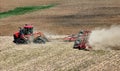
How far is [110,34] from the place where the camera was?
109 ft

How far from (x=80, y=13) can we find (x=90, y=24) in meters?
13.8

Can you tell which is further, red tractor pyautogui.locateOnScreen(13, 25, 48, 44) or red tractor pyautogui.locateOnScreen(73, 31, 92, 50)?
red tractor pyautogui.locateOnScreen(13, 25, 48, 44)

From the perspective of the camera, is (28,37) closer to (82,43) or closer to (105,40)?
(82,43)

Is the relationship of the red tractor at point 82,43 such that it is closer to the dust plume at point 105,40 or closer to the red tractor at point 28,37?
the dust plume at point 105,40

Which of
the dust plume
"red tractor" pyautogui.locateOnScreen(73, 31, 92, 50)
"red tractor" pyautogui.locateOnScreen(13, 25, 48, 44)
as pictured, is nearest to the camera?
"red tractor" pyautogui.locateOnScreen(73, 31, 92, 50)

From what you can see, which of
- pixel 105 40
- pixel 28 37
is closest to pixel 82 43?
pixel 105 40

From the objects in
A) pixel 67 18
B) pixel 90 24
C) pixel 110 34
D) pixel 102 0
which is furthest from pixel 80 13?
pixel 110 34

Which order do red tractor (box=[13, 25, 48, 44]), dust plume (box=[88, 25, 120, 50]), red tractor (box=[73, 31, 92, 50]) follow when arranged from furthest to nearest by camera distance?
1. red tractor (box=[13, 25, 48, 44])
2. dust plume (box=[88, 25, 120, 50])
3. red tractor (box=[73, 31, 92, 50])

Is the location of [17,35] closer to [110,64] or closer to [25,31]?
[25,31]

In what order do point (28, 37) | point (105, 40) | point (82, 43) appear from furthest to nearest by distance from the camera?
point (28, 37) < point (105, 40) < point (82, 43)

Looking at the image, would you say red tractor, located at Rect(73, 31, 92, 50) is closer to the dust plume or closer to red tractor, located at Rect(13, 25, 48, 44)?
the dust plume

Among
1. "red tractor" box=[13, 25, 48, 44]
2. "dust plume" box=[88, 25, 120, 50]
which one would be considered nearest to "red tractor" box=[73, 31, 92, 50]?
"dust plume" box=[88, 25, 120, 50]

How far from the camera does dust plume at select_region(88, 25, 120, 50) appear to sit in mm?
30938

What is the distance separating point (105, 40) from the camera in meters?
32.2
